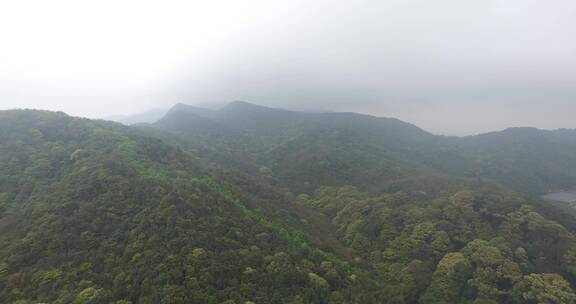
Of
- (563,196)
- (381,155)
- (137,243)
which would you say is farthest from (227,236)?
(563,196)

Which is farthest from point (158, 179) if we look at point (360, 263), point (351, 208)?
point (351, 208)

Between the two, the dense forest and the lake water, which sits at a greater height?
the dense forest

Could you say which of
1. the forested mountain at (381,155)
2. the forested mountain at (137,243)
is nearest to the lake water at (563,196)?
the forested mountain at (381,155)

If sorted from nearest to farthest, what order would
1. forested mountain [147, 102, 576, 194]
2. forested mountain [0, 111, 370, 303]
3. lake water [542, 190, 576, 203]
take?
1. forested mountain [0, 111, 370, 303]
2. forested mountain [147, 102, 576, 194]
3. lake water [542, 190, 576, 203]

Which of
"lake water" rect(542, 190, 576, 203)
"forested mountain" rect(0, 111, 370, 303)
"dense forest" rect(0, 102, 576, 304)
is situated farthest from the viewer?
"lake water" rect(542, 190, 576, 203)

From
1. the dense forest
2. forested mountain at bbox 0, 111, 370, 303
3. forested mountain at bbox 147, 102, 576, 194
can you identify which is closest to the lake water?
forested mountain at bbox 147, 102, 576, 194

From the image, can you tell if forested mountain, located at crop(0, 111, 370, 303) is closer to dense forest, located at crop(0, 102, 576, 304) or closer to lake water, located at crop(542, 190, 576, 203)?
dense forest, located at crop(0, 102, 576, 304)

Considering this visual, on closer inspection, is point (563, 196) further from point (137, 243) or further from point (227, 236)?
point (137, 243)
